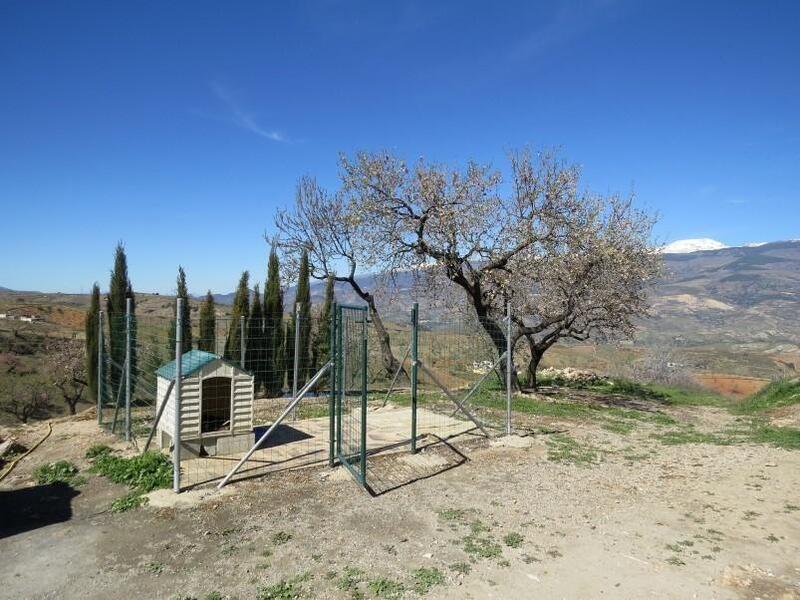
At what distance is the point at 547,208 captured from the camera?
16.3 m

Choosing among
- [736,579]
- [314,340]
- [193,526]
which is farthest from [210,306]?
[736,579]

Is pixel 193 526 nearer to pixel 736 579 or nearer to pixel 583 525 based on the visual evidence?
pixel 583 525

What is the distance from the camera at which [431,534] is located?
5.60 meters

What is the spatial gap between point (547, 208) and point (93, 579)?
14932 mm

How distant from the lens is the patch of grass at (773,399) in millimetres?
15527

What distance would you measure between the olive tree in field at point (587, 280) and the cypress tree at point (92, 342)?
1391 centimetres

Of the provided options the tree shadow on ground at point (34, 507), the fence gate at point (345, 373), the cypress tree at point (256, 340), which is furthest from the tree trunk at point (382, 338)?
the tree shadow on ground at point (34, 507)

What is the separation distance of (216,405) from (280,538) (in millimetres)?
4083

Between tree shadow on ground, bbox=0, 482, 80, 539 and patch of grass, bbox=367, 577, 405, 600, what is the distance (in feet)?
13.3

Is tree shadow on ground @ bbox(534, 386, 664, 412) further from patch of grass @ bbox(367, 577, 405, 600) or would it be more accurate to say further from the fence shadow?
patch of grass @ bbox(367, 577, 405, 600)

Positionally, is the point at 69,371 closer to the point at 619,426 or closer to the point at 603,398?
the point at 603,398

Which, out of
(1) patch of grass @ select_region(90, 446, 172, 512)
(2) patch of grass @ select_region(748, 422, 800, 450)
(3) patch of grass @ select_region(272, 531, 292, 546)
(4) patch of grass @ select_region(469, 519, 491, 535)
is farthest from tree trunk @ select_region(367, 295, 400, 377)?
(3) patch of grass @ select_region(272, 531, 292, 546)

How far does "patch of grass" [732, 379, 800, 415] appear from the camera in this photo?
15527 mm

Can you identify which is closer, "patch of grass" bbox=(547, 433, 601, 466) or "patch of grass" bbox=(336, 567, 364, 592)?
"patch of grass" bbox=(336, 567, 364, 592)
